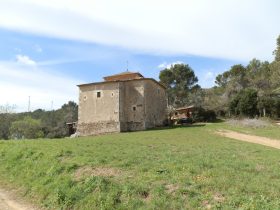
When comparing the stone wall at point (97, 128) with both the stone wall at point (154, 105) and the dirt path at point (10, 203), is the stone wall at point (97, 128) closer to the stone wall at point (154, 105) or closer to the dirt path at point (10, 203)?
the stone wall at point (154, 105)

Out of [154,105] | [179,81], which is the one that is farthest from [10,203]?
[179,81]

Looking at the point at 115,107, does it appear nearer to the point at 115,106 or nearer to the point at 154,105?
the point at 115,106

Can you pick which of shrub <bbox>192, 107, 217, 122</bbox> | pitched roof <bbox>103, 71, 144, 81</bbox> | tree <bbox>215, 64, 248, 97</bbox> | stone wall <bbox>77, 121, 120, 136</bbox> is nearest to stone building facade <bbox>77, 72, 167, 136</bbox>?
stone wall <bbox>77, 121, 120, 136</bbox>

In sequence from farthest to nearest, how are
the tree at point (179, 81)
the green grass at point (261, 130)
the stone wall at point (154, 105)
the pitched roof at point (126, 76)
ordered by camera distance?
the tree at point (179, 81), the pitched roof at point (126, 76), the stone wall at point (154, 105), the green grass at point (261, 130)

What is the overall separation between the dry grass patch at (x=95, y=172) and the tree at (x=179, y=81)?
6053cm

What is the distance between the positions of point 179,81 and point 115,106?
1146 inches

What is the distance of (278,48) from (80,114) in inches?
1018

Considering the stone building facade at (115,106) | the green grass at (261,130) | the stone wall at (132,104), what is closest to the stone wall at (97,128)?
the stone building facade at (115,106)

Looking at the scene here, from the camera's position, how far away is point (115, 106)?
4741cm

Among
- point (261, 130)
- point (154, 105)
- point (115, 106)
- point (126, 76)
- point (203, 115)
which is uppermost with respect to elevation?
Answer: point (126, 76)

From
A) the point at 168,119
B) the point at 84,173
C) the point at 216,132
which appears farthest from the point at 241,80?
the point at 84,173

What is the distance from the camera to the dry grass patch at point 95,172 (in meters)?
13.0

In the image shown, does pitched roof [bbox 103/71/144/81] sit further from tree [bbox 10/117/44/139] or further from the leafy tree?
tree [bbox 10/117/44/139]

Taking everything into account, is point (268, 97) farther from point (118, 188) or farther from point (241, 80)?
point (118, 188)
